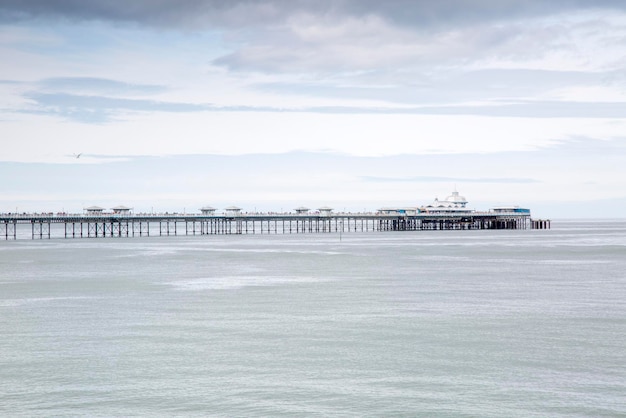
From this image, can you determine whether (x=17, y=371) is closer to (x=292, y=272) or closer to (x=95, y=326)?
(x=95, y=326)

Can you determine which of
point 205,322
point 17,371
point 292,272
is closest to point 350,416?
point 17,371

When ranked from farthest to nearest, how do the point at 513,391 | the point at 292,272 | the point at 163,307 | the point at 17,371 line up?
the point at 292,272, the point at 163,307, the point at 17,371, the point at 513,391

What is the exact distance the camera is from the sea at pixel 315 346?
22734 mm

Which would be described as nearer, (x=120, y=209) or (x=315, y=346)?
(x=315, y=346)

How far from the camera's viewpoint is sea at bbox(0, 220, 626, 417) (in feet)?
74.6

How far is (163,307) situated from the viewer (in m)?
42.2

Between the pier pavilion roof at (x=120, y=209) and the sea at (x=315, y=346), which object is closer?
the sea at (x=315, y=346)

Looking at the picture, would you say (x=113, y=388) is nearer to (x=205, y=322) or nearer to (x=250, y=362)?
(x=250, y=362)

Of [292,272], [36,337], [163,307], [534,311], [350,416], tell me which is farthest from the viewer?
[292,272]

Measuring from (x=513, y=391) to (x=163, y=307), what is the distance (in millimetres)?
22913

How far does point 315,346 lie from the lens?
100ft

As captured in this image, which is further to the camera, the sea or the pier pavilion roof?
the pier pavilion roof

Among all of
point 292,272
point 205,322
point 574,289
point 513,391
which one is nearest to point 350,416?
point 513,391

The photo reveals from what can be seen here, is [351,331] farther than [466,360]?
Yes
